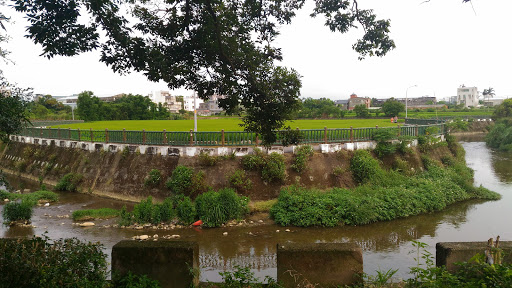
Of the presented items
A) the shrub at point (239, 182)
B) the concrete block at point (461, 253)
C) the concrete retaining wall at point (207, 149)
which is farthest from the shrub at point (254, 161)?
the concrete block at point (461, 253)

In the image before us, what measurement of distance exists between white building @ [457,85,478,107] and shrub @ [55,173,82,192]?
102 m

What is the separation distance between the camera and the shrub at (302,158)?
15227 mm

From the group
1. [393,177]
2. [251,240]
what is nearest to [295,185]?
[251,240]

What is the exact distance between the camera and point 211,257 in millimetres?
10633

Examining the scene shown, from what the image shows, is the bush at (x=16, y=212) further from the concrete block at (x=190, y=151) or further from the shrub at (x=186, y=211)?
the concrete block at (x=190, y=151)

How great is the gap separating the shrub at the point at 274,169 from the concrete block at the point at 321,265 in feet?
33.0

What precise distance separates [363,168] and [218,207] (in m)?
6.96

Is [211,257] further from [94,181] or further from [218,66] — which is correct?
[94,181]

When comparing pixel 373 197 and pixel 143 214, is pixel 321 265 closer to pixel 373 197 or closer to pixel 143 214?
pixel 143 214

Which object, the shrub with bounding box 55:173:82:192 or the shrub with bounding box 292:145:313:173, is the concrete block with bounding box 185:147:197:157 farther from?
the shrub with bounding box 55:173:82:192

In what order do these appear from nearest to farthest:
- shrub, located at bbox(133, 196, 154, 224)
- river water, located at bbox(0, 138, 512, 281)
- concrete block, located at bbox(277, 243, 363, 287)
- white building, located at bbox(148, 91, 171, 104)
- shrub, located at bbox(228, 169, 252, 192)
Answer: concrete block, located at bbox(277, 243, 363, 287)
river water, located at bbox(0, 138, 512, 281)
shrub, located at bbox(133, 196, 154, 224)
shrub, located at bbox(228, 169, 252, 192)
white building, located at bbox(148, 91, 171, 104)

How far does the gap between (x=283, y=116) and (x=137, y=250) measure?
3.48 metres

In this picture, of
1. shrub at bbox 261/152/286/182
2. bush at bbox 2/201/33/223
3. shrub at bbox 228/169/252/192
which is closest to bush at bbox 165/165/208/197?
shrub at bbox 228/169/252/192

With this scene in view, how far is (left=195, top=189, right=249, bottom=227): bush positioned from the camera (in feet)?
42.7
